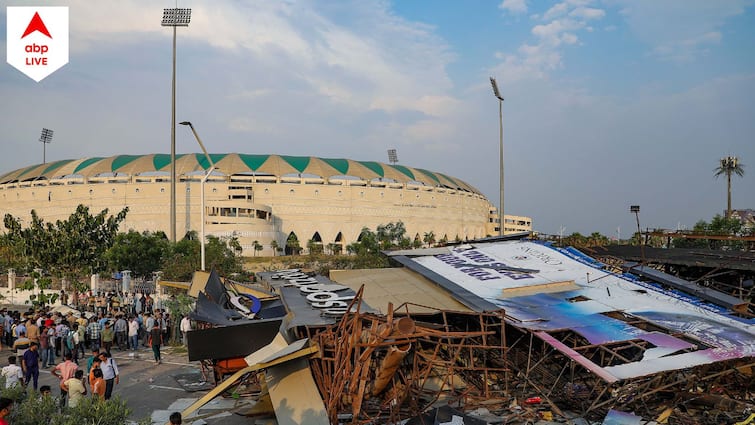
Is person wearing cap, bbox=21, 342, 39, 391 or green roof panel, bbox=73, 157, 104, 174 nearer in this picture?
person wearing cap, bbox=21, 342, 39, 391

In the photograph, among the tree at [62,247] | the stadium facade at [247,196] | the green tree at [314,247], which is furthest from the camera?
the stadium facade at [247,196]

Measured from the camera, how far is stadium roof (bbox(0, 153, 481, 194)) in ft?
292

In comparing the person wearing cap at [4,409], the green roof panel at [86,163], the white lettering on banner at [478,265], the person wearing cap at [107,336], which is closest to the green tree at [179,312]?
the person wearing cap at [107,336]

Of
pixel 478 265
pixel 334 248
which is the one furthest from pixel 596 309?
pixel 334 248

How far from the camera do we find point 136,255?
43.8m

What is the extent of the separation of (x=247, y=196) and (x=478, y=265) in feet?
235

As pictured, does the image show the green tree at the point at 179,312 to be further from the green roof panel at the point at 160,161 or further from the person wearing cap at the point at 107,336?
the green roof panel at the point at 160,161

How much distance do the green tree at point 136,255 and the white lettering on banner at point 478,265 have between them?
32089 mm

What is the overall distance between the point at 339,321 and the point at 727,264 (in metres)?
10.5

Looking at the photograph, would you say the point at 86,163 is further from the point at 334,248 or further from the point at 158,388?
the point at 158,388

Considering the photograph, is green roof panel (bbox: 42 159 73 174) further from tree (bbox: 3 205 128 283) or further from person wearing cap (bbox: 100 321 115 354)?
person wearing cap (bbox: 100 321 115 354)

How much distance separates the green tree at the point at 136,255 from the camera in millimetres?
42456

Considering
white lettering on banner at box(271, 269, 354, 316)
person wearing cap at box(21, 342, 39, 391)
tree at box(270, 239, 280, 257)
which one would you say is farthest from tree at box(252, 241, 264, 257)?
person wearing cap at box(21, 342, 39, 391)

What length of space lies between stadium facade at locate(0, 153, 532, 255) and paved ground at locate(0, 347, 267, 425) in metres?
59.4
